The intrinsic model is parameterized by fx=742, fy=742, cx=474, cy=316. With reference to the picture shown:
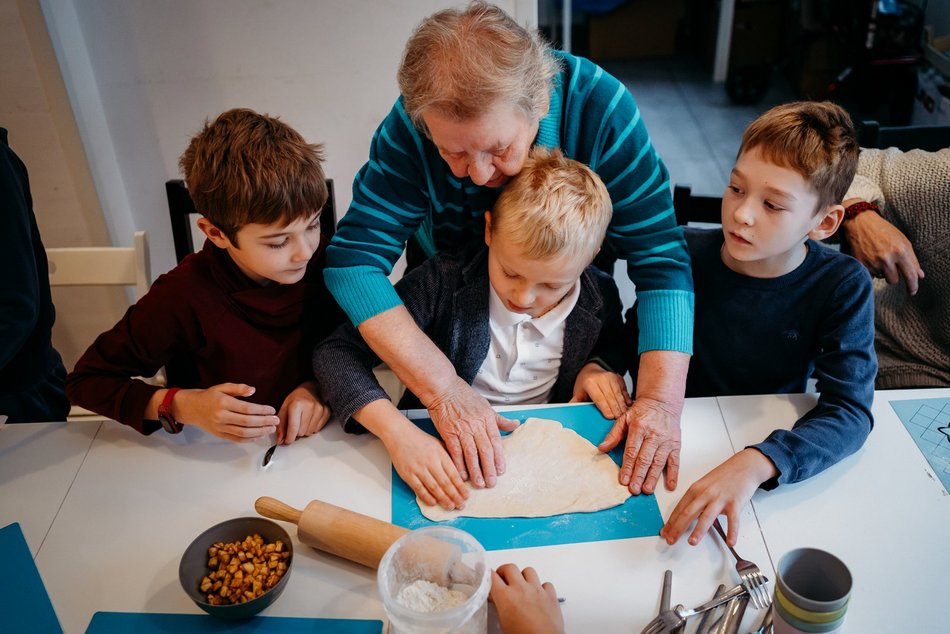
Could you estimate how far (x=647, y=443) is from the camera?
1.21 metres

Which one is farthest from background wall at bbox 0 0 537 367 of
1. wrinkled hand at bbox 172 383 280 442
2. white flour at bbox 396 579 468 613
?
white flour at bbox 396 579 468 613

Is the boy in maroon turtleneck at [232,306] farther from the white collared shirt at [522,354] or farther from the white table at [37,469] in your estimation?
the white collared shirt at [522,354]

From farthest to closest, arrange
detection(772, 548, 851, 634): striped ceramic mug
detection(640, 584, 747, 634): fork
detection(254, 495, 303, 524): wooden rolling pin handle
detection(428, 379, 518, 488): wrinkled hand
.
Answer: detection(428, 379, 518, 488): wrinkled hand, detection(254, 495, 303, 524): wooden rolling pin handle, detection(640, 584, 747, 634): fork, detection(772, 548, 851, 634): striped ceramic mug

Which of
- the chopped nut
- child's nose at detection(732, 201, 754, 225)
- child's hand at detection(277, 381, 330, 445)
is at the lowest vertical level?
child's hand at detection(277, 381, 330, 445)

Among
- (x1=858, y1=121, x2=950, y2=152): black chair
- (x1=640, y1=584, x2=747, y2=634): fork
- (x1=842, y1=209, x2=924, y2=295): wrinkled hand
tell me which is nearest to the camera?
(x1=640, y1=584, x2=747, y2=634): fork

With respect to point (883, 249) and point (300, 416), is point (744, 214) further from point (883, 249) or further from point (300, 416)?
point (300, 416)

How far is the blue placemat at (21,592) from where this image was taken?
1.00 m

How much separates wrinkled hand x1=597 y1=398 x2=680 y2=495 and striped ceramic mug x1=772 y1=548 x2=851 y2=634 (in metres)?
0.29

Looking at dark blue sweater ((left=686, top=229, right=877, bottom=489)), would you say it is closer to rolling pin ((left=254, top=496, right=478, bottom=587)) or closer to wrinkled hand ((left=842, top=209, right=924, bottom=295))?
wrinkled hand ((left=842, top=209, right=924, bottom=295))

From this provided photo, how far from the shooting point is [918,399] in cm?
136

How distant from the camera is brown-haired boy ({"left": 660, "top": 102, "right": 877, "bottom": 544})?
1152 mm

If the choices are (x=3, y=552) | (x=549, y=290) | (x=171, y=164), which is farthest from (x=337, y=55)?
(x=3, y=552)

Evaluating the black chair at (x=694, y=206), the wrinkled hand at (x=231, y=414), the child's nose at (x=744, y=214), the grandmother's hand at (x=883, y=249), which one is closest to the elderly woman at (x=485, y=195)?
the child's nose at (x=744, y=214)

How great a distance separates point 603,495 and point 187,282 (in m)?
0.81
